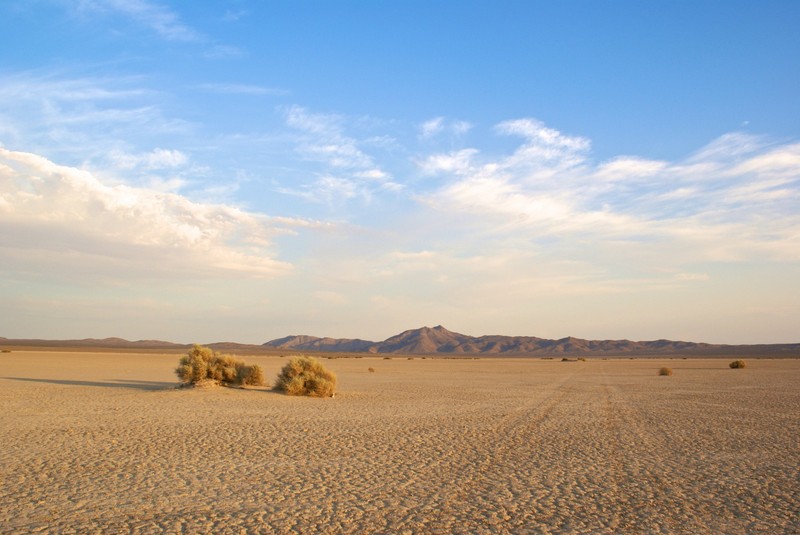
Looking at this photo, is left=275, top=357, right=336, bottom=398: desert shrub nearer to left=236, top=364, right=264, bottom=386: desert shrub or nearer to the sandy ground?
left=236, top=364, right=264, bottom=386: desert shrub

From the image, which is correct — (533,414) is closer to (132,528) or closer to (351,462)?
(351,462)

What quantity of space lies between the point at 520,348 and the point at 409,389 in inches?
6977

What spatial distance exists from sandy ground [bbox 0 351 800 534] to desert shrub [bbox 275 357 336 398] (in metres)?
3.54

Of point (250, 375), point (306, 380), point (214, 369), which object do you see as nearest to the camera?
point (306, 380)

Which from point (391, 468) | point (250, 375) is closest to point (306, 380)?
point (250, 375)

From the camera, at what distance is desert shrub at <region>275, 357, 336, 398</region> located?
73.2ft

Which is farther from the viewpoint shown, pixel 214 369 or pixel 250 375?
pixel 250 375

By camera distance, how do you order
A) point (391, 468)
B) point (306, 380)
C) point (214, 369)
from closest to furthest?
point (391, 468), point (306, 380), point (214, 369)

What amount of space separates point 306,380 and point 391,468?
13234 millimetres

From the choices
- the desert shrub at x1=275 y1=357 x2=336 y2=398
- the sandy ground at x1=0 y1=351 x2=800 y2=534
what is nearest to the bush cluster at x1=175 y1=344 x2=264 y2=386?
the desert shrub at x1=275 y1=357 x2=336 y2=398

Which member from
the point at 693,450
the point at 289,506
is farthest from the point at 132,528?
the point at 693,450

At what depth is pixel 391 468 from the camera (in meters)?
9.73

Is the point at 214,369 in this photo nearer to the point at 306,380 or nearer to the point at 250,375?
the point at 250,375

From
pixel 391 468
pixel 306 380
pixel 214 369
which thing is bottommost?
pixel 391 468
